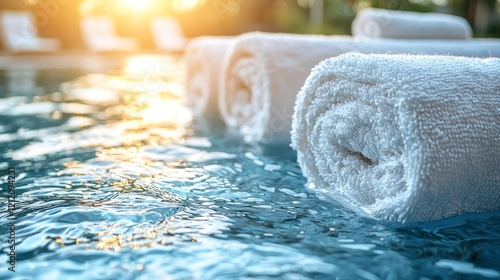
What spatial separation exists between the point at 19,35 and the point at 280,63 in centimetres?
774

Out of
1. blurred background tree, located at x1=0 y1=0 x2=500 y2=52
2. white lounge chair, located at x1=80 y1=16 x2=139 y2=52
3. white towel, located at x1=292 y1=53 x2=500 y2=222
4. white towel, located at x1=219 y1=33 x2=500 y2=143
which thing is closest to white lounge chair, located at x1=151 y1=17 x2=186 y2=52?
white lounge chair, located at x1=80 y1=16 x2=139 y2=52

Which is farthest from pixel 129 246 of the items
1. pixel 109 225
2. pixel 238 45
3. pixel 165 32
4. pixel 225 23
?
pixel 225 23

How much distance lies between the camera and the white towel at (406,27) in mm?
2863

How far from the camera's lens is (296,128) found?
53.5 inches

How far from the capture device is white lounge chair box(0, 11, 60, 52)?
8.38 meters

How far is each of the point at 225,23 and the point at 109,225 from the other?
36.5 ft

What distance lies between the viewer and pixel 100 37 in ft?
32.3

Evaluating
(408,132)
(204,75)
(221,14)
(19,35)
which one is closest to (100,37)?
(19,35)

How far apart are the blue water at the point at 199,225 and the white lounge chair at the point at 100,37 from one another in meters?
7.84

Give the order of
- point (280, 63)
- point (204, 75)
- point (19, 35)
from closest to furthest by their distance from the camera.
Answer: point (280, 63)
point (204, 75)
point (19, 35)

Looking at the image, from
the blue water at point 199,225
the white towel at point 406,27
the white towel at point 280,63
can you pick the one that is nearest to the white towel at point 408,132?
the blue water at point 199,225

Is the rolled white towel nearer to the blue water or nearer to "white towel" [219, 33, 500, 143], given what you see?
"white towel" [219, 33, 500, 143]

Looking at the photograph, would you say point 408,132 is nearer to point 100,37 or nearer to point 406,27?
point 406,27

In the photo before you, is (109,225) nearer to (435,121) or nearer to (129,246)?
(129,246)
